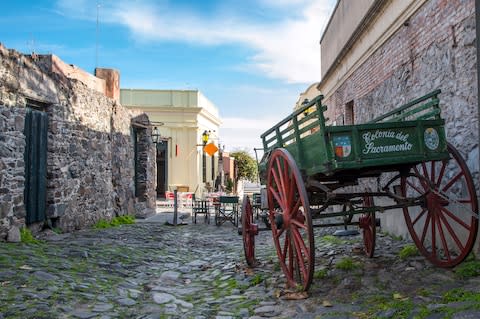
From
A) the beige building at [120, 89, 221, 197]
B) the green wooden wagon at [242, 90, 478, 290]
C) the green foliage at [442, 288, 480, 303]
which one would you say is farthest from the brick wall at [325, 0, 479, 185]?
the beige building at [120, 89, 221, 197]

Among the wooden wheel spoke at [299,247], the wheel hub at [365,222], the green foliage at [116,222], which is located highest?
the wheel hub at [365,222]

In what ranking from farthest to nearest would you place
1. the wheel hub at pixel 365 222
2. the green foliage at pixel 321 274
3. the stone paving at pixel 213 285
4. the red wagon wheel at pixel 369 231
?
the wheel hub at pixel 365 222 → the red wagon wheel at pixel 369 231 → the green foliage at pixel 321 274 → the stone paving at pixel 213 285

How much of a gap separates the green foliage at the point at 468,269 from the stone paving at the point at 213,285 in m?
0.08

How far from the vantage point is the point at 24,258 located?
590cm

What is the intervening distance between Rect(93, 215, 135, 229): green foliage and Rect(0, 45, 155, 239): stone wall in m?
0.14

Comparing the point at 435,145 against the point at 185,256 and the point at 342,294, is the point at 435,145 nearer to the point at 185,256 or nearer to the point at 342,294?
the point at 342,294

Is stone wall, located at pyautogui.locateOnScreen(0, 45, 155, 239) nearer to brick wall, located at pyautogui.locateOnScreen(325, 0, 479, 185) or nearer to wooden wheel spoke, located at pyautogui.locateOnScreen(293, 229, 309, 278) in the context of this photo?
wooden wheel spoke, located at pyautogui.locateOnScreen(293, 229, 309, 278)

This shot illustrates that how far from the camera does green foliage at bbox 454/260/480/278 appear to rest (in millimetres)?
4445

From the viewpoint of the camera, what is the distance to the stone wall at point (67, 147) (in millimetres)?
7078

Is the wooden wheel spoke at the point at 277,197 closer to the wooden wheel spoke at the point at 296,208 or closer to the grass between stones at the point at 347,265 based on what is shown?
the wooden wheel spoke at the point at 296,208

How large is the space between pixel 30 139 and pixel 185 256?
11.2ft

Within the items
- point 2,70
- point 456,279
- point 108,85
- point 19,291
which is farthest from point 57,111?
point 456,279

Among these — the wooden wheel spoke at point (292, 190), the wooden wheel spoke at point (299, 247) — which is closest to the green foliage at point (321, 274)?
the wooden wheel spoke at point (299, 247)

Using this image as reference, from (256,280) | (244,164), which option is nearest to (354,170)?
(256,280)
